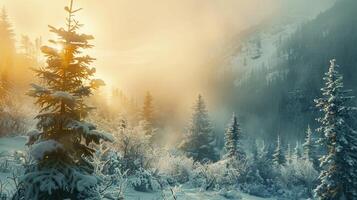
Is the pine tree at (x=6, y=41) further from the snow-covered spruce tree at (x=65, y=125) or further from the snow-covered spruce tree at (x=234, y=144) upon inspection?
the snow-covered spruce tree at (x=65, y=125)

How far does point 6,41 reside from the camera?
285 feet

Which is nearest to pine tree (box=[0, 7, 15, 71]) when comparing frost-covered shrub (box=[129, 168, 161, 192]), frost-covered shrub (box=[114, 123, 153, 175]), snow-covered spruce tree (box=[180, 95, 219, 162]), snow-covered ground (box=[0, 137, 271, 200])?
snow-covered spruce tree (box=[180, 95, 219, 162])

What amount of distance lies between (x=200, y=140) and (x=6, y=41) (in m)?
48.3

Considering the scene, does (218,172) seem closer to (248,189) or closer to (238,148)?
(248,189)

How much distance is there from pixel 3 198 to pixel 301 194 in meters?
46.9

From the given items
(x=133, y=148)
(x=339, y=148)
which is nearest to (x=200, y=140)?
(x=133, y=148)

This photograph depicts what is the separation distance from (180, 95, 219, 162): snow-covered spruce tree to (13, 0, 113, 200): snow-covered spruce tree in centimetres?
4906

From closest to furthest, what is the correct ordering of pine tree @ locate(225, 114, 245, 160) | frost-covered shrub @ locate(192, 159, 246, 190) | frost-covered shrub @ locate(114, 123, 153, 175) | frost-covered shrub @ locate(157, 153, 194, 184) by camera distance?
frost-covered shrub @ locate(114, 123, 153, 175) → frost-covered shrub @ locate(192, 159, 246, 190) → frost-covered shrub @ locate(157, 153, 194, 184) → pine tree @ locate(225, 114, 245, 160)

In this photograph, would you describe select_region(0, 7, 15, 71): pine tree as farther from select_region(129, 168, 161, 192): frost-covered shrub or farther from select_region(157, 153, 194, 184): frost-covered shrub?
select_region(129, 168, 161, 192): frost-covered shrub

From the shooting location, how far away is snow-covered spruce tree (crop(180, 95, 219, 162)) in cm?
6075

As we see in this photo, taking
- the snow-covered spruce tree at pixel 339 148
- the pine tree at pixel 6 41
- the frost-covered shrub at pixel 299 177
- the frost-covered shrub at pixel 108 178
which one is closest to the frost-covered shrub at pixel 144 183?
the frost-covered shrub at pixel 108 178

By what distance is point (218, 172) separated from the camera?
3916 centimetres

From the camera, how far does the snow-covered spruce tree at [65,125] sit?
34.6ft

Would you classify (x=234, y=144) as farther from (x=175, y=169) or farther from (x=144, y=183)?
(x=144, y=183)
